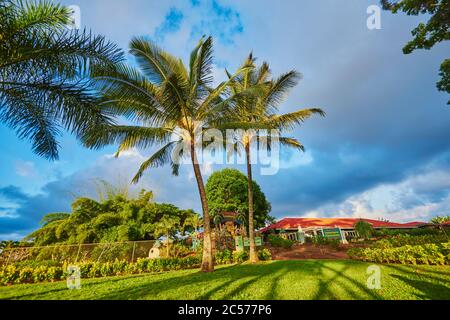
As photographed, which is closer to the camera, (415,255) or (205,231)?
(415,255)

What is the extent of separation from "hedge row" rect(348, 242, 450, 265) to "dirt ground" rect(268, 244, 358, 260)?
4.04m

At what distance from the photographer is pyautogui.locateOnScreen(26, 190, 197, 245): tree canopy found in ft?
52.7

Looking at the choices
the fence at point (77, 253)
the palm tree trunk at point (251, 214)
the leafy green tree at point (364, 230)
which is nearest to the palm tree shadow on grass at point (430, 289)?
the palm tree trunk at point (251, 214)

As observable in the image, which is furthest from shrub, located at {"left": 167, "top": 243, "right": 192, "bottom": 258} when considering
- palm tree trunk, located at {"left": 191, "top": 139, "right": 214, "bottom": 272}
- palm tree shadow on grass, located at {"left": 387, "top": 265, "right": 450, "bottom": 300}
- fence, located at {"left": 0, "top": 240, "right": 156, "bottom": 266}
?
palm tree shadow on grass, located at {"left": 387, "top": 265, "right": 450, "bottom": 300}

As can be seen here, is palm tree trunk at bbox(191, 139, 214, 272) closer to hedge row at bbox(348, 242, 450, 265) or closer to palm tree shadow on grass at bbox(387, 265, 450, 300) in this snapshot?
palm tree shadow on grass at bbox(387, 265, 450, 300)

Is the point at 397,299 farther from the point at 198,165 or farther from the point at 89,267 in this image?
the point at 89,267

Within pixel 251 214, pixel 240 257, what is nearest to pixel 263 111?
pixel 251 214

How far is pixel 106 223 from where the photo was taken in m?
16.8

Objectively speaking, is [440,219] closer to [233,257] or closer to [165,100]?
[233,257]

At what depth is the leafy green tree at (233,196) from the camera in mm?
24203

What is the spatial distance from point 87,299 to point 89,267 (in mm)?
6746

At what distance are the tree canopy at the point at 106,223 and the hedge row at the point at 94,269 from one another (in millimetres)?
4091

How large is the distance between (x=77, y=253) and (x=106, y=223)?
4269mm
